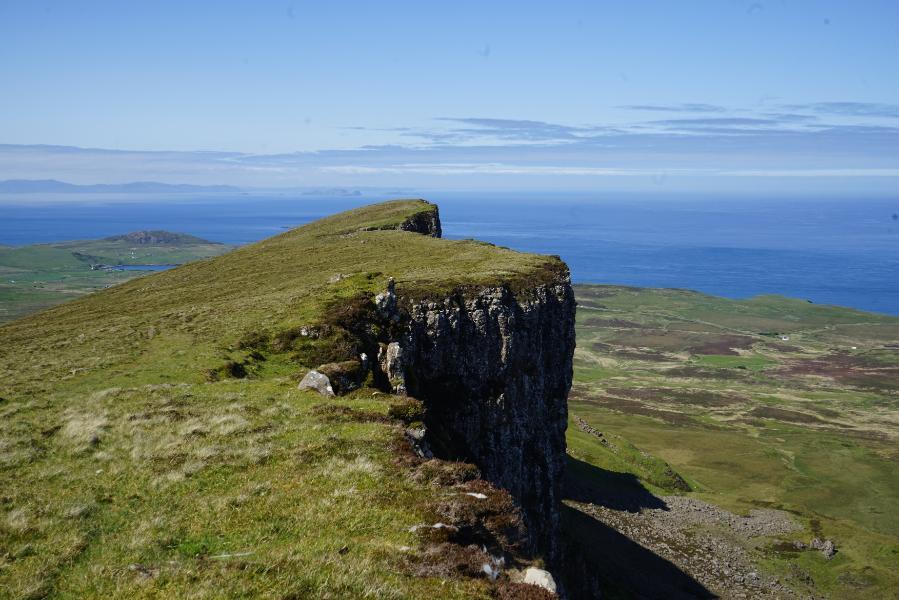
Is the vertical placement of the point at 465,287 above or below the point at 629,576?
above

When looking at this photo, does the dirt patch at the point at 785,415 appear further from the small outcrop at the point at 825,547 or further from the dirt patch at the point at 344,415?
the dirt patch at the point at 344,415

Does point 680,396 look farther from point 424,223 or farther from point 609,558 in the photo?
point 609,558

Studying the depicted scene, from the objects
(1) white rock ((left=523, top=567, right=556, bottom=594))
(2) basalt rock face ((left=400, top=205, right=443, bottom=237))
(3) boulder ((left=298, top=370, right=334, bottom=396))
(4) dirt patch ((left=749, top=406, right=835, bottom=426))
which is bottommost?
(4) dirt patch ((left=749, top=406, right=835, bottom=426))

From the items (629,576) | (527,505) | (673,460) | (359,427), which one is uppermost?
(359,427)

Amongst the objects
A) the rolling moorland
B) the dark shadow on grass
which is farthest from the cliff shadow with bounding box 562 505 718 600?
the rolling moorland

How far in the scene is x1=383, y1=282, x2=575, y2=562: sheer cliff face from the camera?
47031 mm

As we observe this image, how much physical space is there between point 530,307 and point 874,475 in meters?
110

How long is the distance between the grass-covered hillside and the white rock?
1089 mm

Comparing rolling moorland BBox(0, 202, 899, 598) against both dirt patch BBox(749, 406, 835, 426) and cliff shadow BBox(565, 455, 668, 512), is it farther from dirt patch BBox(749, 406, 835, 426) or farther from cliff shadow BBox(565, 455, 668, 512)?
dirt patch BBox(749, 406, 835, 426)

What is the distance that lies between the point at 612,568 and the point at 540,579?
62854 millimetres

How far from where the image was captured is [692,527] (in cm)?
9112

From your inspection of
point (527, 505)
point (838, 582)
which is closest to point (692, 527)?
point (838, 582)

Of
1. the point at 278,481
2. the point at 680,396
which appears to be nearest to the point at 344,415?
the point at 278,481

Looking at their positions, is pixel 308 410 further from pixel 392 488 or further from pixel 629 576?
pixel 629 576
